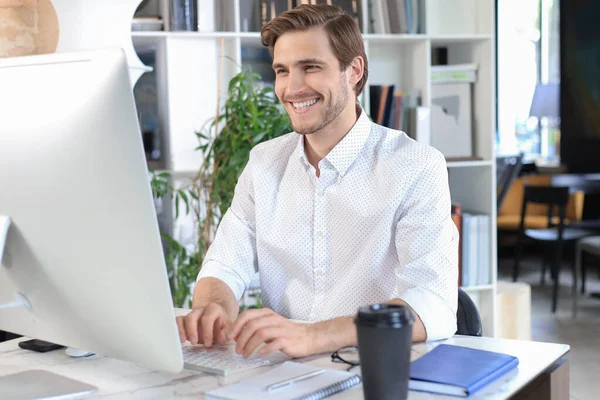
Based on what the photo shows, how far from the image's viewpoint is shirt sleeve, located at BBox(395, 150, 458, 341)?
A: 148 cm

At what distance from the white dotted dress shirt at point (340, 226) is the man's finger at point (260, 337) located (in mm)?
359

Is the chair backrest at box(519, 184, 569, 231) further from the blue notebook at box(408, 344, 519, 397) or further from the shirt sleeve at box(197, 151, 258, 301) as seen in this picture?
the blue notebook at box(408, 344, 519, 397)

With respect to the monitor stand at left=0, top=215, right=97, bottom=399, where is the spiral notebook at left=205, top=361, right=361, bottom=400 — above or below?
above

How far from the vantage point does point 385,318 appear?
1003 millimetres

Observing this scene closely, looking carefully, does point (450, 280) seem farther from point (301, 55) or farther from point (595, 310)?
point (595, 310)

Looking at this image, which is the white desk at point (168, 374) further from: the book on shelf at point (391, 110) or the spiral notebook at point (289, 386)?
the book on shelf at point (391, 110)

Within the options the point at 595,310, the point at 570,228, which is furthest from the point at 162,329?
the point at 570,228

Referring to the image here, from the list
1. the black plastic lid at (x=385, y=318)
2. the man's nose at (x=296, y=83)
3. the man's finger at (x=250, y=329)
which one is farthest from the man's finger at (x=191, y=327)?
the man's nose at (x=296, y=83)

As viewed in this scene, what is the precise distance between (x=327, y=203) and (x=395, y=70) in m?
2.07

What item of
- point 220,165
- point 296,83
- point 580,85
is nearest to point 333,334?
point 296,83

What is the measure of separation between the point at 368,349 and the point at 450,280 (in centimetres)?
58

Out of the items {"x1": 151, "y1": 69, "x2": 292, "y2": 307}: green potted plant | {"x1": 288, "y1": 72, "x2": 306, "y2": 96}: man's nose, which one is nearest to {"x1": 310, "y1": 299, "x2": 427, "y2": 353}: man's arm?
{"x1": 288, "y1": 72, "x2": 306, "y2": 96}: man's nose

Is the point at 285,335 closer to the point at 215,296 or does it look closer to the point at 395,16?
the point at 215,296

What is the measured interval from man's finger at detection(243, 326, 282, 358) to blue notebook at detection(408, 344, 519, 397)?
232 millimetres
